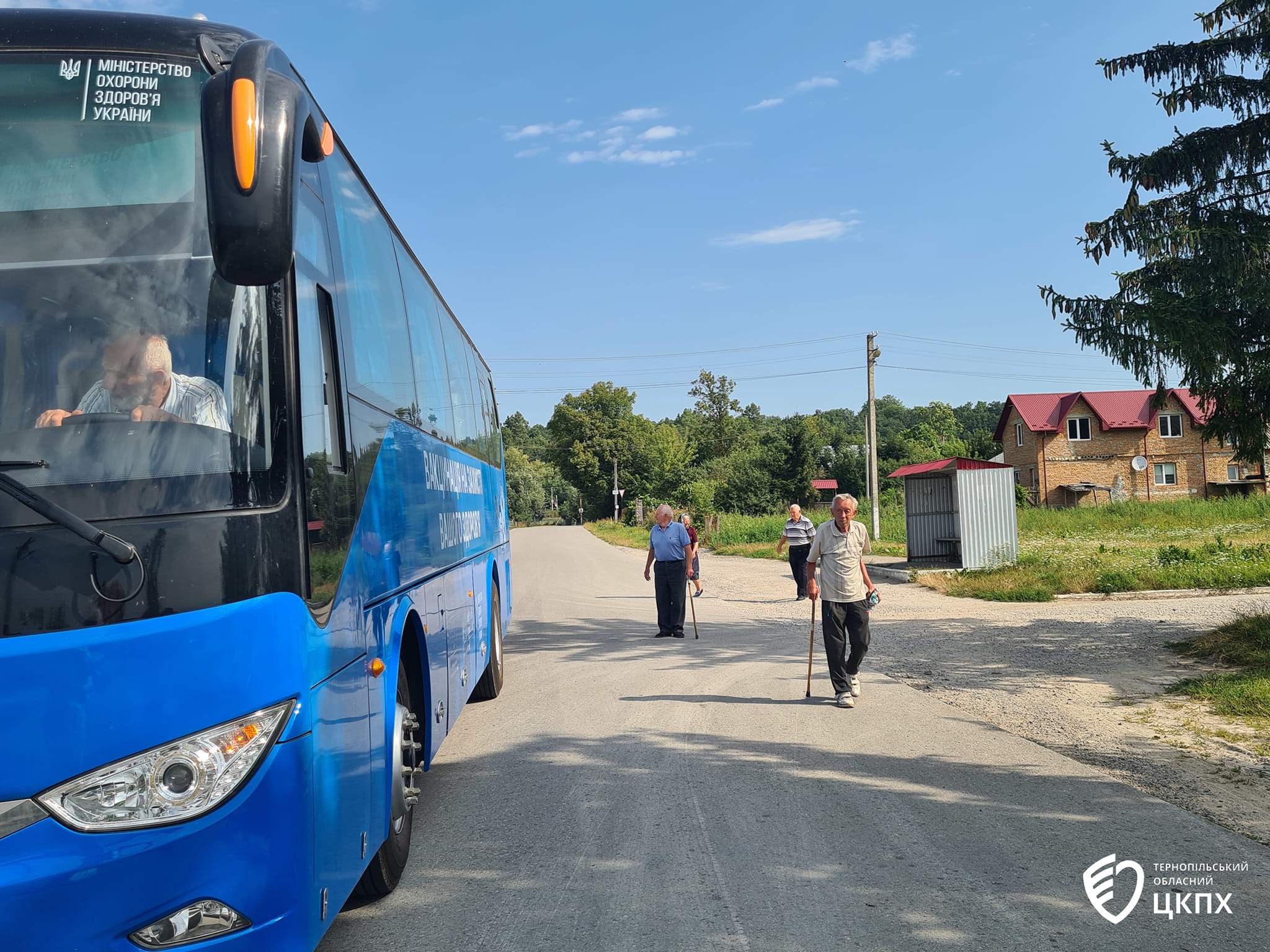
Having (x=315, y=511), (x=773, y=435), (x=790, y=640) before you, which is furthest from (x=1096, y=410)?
(x=315, y=511)

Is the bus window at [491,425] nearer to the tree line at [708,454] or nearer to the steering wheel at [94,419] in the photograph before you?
the steering wheel at [94,419]

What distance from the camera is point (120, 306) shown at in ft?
9.09

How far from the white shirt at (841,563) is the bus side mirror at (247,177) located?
21.2ft

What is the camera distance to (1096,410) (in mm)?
55250

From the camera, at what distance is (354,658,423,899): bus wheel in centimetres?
410

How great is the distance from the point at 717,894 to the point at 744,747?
2711 millimetres

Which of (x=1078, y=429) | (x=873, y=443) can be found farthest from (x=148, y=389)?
(x=1078, y=429)

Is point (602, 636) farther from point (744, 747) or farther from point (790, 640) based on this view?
point (744, 747)

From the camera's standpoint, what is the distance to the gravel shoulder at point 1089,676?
19.5 feet

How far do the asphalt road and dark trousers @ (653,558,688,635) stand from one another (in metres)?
4.32

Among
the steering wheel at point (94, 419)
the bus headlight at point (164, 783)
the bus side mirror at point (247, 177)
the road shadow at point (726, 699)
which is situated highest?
the bus side mirror at point (247, 177)

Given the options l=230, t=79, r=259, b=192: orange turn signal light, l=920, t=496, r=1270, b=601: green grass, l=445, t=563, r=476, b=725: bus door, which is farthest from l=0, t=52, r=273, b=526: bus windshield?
l=920, t=496, r=1270, b=601: green grass

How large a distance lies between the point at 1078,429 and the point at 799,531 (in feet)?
151

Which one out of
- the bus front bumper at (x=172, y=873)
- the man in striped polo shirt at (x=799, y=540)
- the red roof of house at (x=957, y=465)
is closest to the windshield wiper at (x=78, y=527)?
the bus front bumper at (x=172, y=873)
